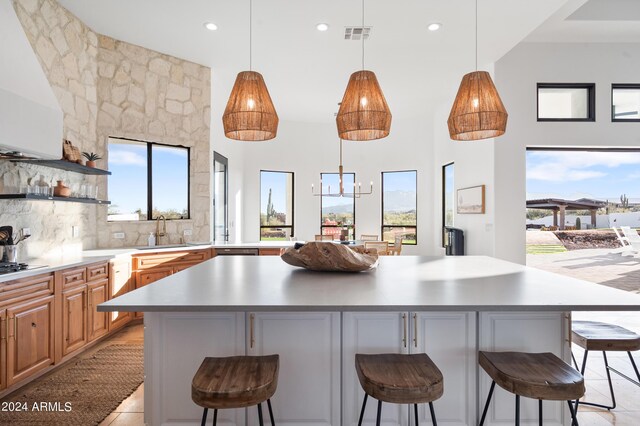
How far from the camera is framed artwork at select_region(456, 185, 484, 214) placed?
16.7 feet

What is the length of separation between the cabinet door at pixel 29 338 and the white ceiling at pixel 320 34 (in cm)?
309

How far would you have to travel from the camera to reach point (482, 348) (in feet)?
6.08

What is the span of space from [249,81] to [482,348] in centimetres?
212

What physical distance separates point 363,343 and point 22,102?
3.02 m

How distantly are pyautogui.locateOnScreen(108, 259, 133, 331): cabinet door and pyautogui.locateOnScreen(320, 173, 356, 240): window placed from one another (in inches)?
187

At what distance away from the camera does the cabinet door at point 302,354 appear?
6.06 feet

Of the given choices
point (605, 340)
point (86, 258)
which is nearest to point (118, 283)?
point (86, 258)

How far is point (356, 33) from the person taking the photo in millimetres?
4023

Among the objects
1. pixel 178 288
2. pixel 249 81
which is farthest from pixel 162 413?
pixel 249 81

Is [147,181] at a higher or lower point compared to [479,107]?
lower

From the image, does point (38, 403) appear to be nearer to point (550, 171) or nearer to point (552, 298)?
point (552, 298)

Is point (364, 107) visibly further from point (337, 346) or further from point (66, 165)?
point (66, 165)

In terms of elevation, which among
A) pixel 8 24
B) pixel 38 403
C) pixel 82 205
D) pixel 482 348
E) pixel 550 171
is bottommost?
pixel 38 403

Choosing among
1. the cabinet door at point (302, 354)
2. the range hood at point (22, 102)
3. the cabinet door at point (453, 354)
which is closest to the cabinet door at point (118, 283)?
the range hood at point (22, 102)
